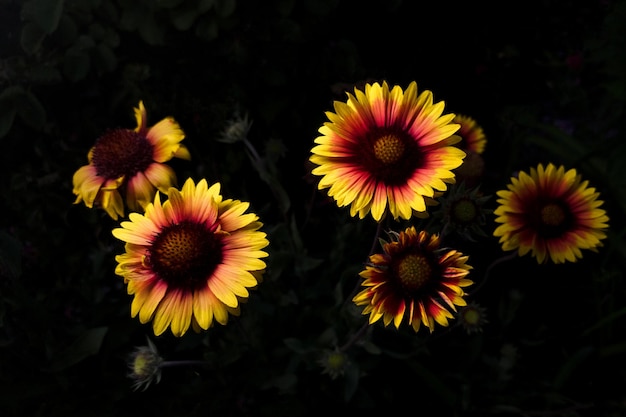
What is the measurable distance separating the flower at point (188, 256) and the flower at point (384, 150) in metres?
0.22

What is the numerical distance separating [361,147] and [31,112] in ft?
4.08

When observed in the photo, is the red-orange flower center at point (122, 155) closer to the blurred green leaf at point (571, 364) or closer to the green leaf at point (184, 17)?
the green leaf at point (184, 17)

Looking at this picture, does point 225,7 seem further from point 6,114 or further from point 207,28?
point 6,114

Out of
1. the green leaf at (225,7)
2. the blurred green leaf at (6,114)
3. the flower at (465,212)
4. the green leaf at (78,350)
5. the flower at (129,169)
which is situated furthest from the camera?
the blurred green leaf at (6,114)

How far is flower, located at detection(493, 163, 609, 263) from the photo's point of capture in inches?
58.1

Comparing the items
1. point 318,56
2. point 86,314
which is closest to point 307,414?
point 86,314

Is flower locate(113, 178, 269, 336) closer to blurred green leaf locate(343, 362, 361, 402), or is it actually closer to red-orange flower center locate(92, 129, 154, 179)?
red-orange flower center locate(92, 129, 154, 179)

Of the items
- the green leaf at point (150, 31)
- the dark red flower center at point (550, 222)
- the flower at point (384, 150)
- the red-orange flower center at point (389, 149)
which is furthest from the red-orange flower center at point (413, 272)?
the green leaf at point (150, 31)

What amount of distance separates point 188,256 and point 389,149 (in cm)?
50

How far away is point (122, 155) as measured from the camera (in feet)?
4.87

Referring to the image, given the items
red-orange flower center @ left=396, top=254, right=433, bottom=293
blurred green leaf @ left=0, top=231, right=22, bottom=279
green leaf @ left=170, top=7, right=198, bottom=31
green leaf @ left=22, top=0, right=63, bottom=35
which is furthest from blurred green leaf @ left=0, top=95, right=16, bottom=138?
red-orange flower center @ left=396, top=254, right=433, bottom=293

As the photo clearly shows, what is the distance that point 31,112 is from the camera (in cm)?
182

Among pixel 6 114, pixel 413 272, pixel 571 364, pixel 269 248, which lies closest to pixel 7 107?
pixel 6 114

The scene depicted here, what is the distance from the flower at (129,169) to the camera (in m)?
1.45
